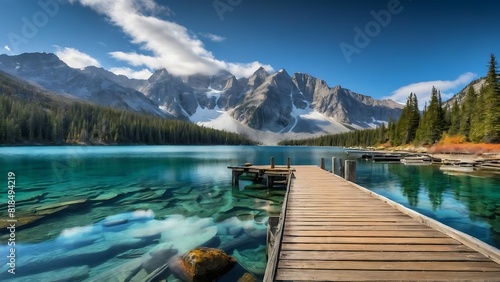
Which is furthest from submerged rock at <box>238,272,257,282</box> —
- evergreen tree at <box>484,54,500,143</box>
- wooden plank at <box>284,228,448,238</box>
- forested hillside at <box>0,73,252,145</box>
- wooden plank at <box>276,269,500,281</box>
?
forested hillside at <box>0,73,252,145</box>

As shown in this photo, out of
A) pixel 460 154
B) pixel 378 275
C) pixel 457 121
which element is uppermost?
pixel 457 121

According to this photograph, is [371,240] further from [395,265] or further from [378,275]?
[378,275]

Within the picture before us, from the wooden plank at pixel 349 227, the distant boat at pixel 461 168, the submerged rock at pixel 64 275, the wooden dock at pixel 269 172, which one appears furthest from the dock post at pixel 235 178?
the distant boat at pixel 461 168

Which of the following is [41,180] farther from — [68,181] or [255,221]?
A: [255,221]

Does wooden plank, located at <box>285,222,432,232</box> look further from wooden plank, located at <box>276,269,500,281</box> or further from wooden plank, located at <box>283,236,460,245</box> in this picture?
wooden plank, located at <box>276,269,500,281</box>

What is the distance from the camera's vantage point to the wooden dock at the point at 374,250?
16.9 ft

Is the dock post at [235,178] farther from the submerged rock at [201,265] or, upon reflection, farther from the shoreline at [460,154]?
the shoreline at [460,154]

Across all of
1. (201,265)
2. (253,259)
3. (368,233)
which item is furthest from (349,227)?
(201,265)

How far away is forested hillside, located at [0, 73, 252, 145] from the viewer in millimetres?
108225

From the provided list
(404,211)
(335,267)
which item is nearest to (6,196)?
(335,267)

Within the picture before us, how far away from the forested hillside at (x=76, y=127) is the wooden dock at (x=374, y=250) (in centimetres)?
12574

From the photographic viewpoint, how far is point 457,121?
72.4 m

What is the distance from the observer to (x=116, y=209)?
685 inches

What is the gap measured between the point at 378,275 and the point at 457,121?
285 feet
